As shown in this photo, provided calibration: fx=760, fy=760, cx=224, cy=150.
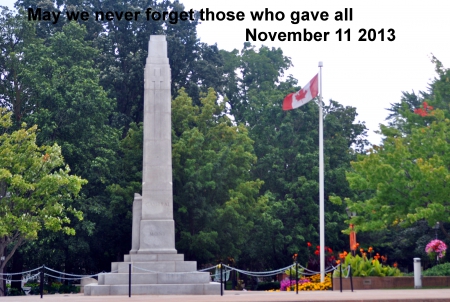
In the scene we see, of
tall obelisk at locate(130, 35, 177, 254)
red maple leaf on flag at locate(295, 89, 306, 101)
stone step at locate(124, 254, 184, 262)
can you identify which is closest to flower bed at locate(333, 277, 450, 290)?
stone step at locate(124, 254, 184, 262)

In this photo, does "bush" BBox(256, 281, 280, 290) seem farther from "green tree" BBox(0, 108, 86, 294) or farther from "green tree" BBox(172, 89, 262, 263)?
"green tree" BBox(0, 108, 86, 294)

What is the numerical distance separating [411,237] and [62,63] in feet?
80.6

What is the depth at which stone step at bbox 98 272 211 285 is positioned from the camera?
Answer: 2447 cm

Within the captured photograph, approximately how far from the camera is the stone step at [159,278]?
24469 mm

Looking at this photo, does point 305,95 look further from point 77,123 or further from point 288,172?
point 288,172

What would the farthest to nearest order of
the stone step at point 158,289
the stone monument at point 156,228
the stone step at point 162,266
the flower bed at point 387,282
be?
the flower bed at point 387,282 → the stone step at point 162,266 → the stone monument at point 156,228 → the stone step at point 158,289

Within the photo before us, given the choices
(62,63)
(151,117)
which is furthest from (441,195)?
(62,63)

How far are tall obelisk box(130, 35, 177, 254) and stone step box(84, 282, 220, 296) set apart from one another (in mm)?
1961

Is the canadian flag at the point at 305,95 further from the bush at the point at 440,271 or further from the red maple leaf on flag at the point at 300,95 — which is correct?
the bush at the point at 440,271

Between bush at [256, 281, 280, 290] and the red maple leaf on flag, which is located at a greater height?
the red maple leaf on flag

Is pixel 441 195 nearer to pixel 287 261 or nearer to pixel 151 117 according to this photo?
pixel 151 117

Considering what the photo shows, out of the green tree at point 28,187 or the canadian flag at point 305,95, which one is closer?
the canadian flag at point 305,95

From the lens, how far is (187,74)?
51812 mm

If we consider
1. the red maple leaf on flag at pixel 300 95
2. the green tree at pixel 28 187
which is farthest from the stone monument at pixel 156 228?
the green tree at pixel 28 187
